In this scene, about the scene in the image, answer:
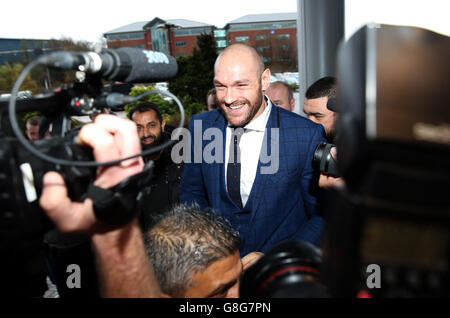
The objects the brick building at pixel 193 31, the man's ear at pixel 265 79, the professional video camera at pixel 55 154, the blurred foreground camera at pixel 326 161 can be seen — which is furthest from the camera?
the brick building at pixel 193 31

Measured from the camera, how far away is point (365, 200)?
17.2 inches

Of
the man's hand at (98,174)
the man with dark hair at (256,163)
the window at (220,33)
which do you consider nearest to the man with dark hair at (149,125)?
the man with dark hair at (256,163)

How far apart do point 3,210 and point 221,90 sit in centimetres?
152

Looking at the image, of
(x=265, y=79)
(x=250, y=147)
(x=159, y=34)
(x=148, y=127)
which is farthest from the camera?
(x=159, y=34)

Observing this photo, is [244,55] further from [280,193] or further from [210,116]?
[280,193]

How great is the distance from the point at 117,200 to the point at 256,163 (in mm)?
1331

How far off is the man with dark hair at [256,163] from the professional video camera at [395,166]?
134cm

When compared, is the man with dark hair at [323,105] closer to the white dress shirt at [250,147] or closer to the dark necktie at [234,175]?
the white dress shirt at [250,147]

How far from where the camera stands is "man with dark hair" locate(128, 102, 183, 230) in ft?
7.84

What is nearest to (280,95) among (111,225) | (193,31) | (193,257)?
(193,257)

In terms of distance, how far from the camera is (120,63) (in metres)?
0.75

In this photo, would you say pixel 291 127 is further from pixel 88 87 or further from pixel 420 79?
pixel 420 79

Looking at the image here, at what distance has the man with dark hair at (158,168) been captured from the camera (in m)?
2.39

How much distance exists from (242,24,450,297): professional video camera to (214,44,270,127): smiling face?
145cm
